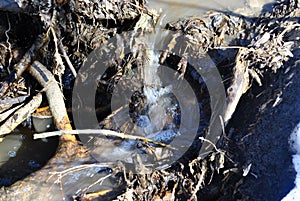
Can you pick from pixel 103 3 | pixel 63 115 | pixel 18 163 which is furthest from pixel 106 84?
pixel 18 163

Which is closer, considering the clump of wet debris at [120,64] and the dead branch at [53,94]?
the clump of wet debris at [120,64]

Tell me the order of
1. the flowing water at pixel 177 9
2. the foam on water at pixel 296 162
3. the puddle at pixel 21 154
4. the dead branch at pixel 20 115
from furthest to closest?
the flowing water at pixel 177 9
the dead branch at pixel 20 115
the puddle at pixel 21 154
the foam on water at pixel 296 162

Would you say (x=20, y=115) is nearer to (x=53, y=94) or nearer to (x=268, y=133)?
(x=53, y=94)

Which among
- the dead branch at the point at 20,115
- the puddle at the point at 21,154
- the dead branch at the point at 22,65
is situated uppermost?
the dead branch at the point at 22,65

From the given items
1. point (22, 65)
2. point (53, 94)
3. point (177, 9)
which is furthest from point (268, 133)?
point (22, 65)

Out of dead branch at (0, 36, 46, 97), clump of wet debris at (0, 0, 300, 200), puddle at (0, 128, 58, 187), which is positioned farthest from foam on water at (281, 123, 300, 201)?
dead branch at (0, 36, 46, 97)

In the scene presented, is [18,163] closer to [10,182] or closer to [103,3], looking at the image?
[10,182]

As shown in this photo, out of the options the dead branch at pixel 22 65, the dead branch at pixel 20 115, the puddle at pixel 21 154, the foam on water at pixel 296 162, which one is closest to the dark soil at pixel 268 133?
the foam on water at pixel 296 162

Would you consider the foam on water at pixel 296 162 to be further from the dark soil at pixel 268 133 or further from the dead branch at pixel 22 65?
the dead branch at pixel 22 65

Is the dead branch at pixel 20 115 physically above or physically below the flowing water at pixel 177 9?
below
